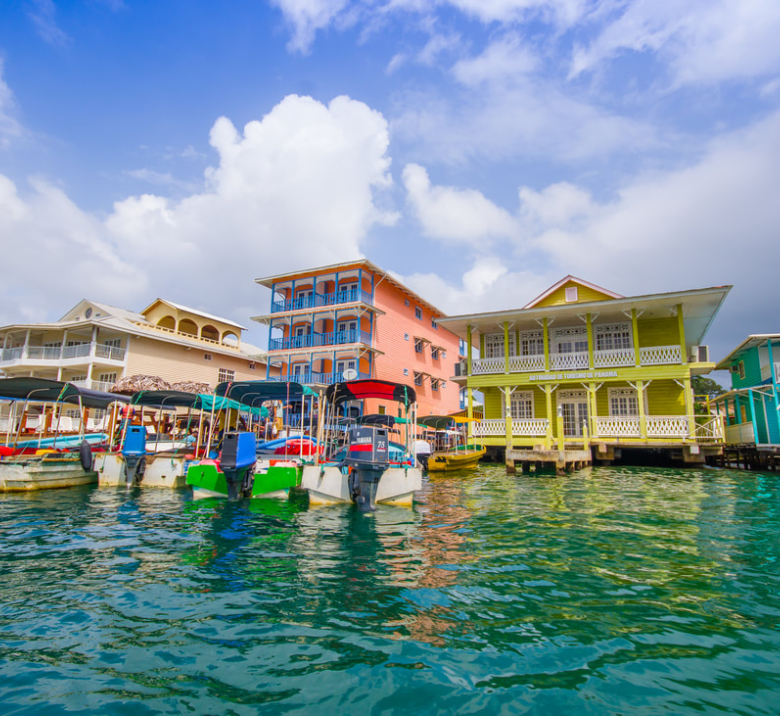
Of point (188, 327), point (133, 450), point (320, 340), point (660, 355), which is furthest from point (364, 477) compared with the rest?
Answer: point (188, 327)

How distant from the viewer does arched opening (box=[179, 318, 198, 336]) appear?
122 feet

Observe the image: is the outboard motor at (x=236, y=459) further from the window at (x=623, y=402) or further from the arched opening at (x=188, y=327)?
the arched opening at (x=188, y=327)

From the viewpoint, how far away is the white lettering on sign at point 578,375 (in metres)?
22.7

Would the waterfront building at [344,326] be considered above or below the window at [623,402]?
above

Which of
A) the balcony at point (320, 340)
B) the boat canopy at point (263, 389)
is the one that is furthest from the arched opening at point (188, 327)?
the boat canopy at point (263, 389)

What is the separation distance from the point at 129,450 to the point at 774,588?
15.9 m

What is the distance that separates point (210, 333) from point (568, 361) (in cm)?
2843

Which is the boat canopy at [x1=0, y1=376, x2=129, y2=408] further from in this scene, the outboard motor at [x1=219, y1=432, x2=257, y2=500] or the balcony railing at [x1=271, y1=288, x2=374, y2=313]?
the balcony railing at [x1=271, y1=288, x2=374, y2=313]

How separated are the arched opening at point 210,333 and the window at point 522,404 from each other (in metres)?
24.6

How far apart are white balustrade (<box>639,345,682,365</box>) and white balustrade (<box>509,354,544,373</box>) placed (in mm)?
4702

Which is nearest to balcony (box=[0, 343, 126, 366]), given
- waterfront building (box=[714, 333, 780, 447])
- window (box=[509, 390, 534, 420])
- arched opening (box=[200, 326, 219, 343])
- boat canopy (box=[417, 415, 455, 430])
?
arched opening (box=[200, 326, 219, 343])

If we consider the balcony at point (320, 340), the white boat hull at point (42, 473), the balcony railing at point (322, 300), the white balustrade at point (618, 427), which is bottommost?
the white boat hull at point (42, 473)

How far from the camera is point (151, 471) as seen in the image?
15.7 m

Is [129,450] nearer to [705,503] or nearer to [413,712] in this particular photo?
[413,712]
